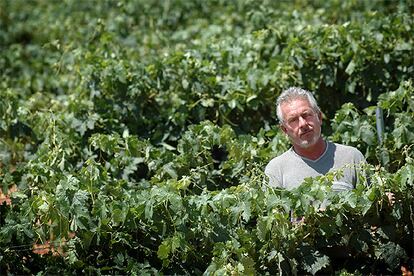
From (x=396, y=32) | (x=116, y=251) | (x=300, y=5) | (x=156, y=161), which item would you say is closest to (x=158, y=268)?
(x=116, y=251)

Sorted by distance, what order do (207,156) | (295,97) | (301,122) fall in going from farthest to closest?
(207,156), (295,97), (301,122)

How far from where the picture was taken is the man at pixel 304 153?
4648 millimetres

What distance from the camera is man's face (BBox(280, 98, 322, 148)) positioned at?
184 inches

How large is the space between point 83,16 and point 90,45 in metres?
2.80

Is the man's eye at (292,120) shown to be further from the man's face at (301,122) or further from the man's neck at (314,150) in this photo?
the man's neck at (314,150)

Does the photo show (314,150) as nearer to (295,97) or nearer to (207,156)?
(295,97)

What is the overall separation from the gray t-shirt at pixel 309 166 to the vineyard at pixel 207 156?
0.18 meters

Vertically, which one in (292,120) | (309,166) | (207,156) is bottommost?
(207,156)

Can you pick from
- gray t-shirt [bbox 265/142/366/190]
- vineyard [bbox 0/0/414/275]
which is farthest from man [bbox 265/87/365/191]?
vineyard [bbox 0/0/414/275]

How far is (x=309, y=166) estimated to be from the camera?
4684 millimetres

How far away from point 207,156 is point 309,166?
28.9 inches

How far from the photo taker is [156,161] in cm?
521

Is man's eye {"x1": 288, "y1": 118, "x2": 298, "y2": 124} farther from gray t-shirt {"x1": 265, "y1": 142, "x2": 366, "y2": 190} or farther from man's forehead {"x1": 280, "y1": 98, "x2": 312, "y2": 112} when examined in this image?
gray t-shirt {"x1": 265, "y1": 142, "x2": 366, "y2": 190}

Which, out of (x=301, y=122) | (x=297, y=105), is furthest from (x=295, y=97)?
(x=301, y=122)
